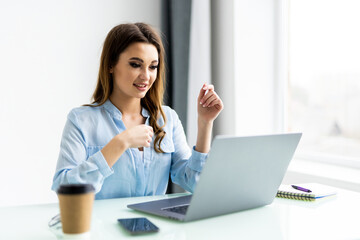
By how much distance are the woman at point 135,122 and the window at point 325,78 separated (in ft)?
3.42

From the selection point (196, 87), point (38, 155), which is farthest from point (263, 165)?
point (38, 155)

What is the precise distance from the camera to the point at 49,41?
2723 mm

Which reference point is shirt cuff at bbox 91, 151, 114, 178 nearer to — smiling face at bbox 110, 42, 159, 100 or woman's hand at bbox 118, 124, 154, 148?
woman's hand at bbox 118, 124, 154, 148

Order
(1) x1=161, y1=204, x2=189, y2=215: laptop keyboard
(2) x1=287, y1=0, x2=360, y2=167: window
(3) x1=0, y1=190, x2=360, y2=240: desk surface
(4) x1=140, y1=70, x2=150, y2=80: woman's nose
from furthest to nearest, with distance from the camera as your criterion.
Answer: (2) x1=287, y1=0, x2=360, y2=167: window, (4) x1=140, y1=70, x2=150, y2=80: woman's nose, (1) x1=161, y1=204, x2=189, y2=215: laptop keyboard, (3) x1=0, y1=190, x2=360, y2=240: desk surface

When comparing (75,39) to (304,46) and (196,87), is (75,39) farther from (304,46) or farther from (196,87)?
(304,46)

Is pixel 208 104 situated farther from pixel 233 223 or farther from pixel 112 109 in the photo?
pixel 233 223

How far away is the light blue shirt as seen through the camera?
1.51 m

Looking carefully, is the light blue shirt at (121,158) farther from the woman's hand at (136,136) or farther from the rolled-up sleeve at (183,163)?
the woman's hand at (136,136)

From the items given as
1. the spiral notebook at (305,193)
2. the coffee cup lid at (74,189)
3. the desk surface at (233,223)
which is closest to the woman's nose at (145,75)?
the desk surface at (233,223)

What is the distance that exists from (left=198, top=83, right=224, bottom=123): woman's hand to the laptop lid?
1.27ft

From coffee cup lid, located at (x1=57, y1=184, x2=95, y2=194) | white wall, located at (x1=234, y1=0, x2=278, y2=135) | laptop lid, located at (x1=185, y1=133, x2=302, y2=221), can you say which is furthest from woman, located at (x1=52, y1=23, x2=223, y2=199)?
white wall, located at (x1=234, y1=0, x2=278, y2=135)

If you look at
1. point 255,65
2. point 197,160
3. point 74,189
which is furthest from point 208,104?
point 255,65

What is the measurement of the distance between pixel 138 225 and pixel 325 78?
70.1 inches

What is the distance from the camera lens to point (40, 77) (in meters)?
2.70
